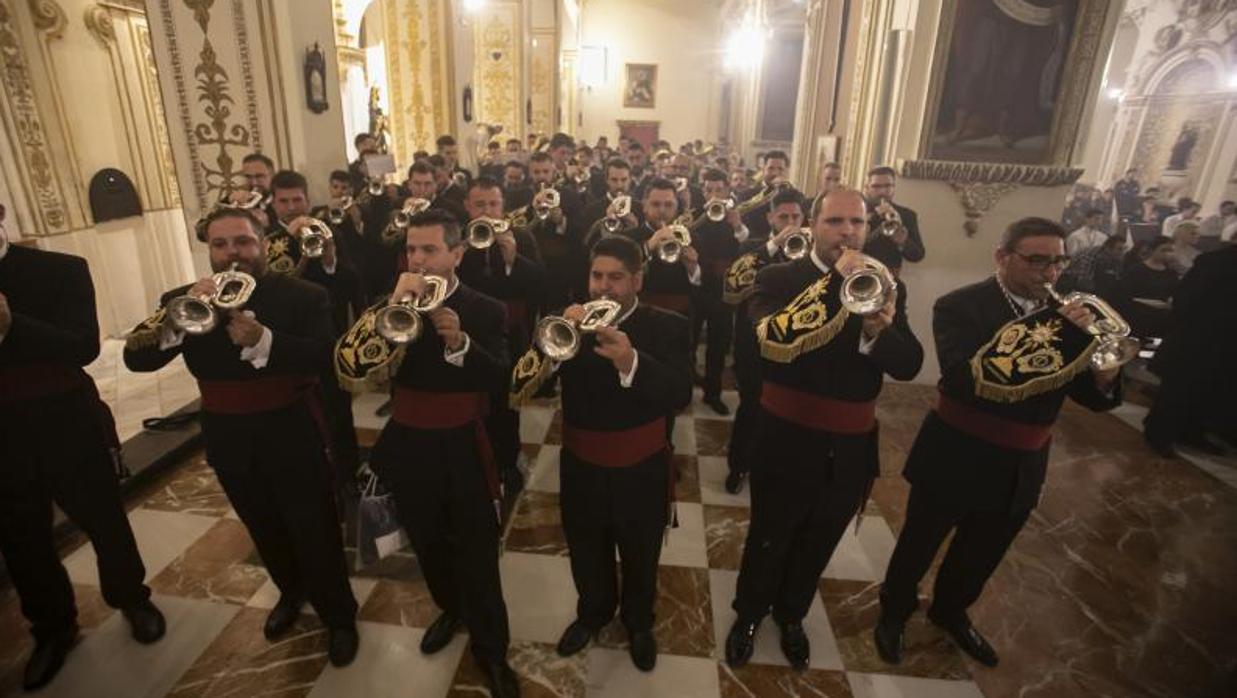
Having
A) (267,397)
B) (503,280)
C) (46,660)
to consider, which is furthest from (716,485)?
(46,660)

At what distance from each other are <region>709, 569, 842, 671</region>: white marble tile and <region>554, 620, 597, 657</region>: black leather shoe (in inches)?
27.4

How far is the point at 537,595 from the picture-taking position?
3596 mm

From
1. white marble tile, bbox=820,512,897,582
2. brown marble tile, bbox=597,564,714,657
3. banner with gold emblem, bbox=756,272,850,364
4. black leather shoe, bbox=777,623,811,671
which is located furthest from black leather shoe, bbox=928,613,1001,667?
banner with gold emblem, bbox=756,272,850,364

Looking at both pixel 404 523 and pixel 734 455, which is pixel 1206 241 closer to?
pixel 734 455

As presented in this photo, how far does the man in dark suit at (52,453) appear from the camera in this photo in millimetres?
2709

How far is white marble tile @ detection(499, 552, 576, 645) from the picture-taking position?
3361mm

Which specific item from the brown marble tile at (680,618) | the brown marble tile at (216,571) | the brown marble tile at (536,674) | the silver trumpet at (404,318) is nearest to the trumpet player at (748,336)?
the brown marble tile at (680,618)

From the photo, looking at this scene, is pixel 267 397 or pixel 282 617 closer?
pixel 267 397

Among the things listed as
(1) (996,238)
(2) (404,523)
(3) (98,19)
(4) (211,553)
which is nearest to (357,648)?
(2) (404,523)

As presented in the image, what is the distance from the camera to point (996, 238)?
645 centimetres

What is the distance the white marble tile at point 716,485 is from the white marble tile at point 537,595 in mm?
1283

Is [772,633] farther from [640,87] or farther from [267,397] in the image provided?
[640,87]

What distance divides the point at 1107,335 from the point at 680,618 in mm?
2436

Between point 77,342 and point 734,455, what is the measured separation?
3875mm
